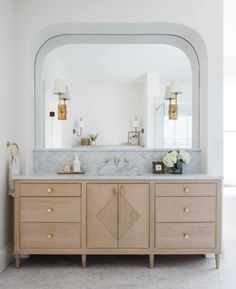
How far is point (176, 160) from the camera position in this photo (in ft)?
10.3

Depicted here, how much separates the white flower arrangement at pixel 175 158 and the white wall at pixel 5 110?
1481 mm

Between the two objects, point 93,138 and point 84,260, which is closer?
point 84,260

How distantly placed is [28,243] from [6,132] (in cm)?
100

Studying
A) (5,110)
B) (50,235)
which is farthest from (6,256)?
(5,110)

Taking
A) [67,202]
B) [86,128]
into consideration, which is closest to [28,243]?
[67,202]

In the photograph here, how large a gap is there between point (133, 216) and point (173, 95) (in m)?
1.35

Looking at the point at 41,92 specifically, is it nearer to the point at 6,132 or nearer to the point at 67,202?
the point at 6,132

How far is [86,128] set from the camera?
346cm

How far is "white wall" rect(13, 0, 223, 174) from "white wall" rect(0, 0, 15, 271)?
118mm

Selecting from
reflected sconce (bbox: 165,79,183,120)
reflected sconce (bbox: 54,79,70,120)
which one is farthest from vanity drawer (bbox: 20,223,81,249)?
reflected sconce (bbox: 165,79,183,120)

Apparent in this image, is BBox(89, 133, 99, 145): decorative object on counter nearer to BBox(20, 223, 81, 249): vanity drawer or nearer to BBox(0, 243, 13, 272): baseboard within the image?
BBox(20, 223, 81, 249): vanity drawer

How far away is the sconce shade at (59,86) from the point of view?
346 centimetres

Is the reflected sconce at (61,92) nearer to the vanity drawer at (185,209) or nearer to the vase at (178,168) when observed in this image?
the vase at (178,168)

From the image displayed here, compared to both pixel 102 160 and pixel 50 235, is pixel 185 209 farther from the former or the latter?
pixel 50 235
